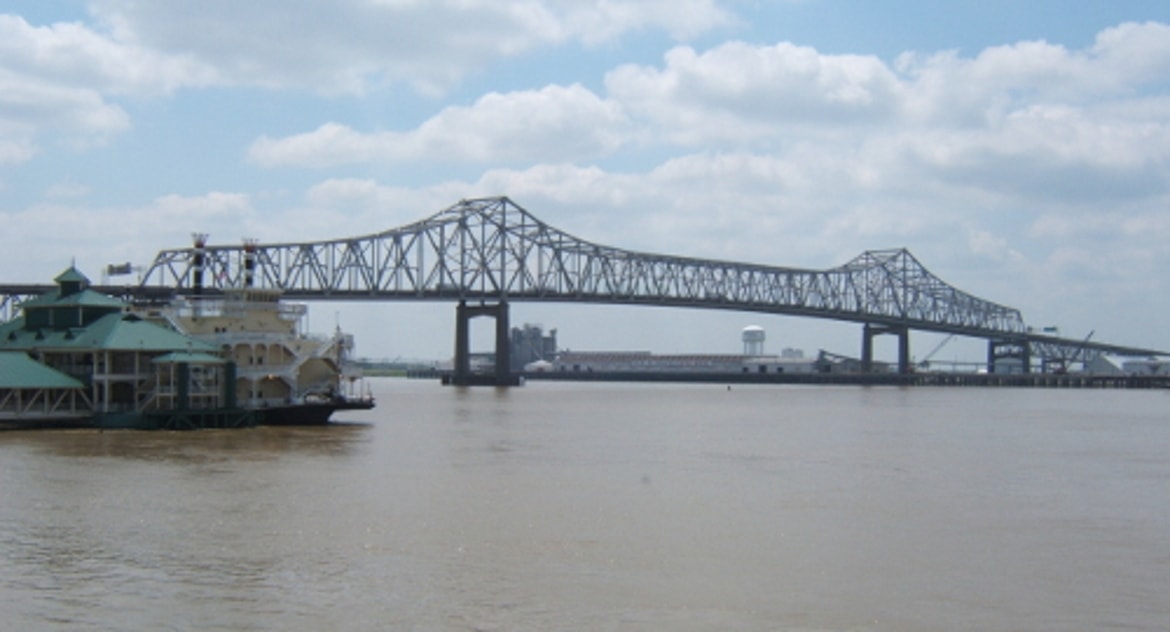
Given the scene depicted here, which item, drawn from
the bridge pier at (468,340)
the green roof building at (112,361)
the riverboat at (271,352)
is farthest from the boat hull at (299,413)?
the bridge pier at (468,340)

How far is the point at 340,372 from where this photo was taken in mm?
68250

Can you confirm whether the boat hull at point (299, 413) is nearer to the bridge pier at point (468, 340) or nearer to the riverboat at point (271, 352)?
the riverboat at point (271, 352)

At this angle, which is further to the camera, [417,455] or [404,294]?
[404,294]

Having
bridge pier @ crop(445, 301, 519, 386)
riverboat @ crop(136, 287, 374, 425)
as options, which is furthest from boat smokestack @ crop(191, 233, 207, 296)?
bridge pier @ crop(445, 301, 519, 386)

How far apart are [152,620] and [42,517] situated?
1191cm

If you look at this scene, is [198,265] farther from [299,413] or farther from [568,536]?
[568,536]

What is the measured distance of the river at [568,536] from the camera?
2217cm

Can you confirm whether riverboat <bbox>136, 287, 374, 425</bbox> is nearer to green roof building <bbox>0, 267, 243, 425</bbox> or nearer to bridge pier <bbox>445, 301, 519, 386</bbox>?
green roof building <bbox>0, 267, 243, 425</bbox>

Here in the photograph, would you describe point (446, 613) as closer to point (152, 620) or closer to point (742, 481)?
point (152, 620)

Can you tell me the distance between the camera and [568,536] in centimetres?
2983

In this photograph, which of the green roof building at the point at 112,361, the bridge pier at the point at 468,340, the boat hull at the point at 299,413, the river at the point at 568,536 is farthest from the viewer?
the bridge pier at the point at 468,340

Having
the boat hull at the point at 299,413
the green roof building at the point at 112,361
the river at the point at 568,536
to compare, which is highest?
the green roof building at the point at 112,361

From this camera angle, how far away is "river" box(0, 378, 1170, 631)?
2217cm

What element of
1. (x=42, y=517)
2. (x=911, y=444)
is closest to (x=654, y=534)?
(x=42, y=517)
